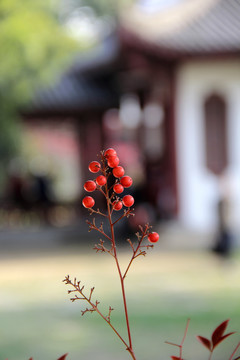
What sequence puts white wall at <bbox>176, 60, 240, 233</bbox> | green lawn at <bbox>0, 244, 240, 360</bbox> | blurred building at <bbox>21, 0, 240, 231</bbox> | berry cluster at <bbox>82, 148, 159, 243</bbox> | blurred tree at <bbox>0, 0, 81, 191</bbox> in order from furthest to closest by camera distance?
white wall at <bbox>176, 60, 240, 233</bbox>, blurred building at <bbox>21, 0, 240, 231</bbox>, blurred tree at <bbox>0, 0, 81, 191</bbox>, green lawn at <bbox>0, 244, 240, 360</bbox>, berry cluster at <bbox>82, 148, 159, 243</bbox>

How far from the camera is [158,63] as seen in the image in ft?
26.3

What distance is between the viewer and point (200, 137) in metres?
7.88

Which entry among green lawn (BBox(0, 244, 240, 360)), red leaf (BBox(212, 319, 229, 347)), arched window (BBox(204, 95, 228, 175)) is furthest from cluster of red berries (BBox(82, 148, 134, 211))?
arched window (BBox(204, 95, 228, 175))

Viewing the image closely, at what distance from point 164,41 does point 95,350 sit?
176 inches

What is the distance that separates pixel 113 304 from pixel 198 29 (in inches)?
157

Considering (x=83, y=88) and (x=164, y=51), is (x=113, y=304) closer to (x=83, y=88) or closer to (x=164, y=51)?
(x=164, y=51)

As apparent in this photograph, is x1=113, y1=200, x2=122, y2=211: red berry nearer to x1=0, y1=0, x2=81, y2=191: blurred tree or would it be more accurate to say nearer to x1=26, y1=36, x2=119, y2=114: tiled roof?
x1=0, y1=0, x2=81, y2=191: blurred tree

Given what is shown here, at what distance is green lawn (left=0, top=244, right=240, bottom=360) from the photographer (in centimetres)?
414

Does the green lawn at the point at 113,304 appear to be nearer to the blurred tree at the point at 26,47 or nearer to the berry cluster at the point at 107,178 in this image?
the blurred tree at the point at 26,47

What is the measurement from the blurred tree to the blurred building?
1.38m

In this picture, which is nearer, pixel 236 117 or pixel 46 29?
pixel 46 29

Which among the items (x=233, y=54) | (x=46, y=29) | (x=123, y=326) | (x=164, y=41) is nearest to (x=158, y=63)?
(x=164, y=41)

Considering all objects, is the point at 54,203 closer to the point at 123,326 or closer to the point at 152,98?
the point at 152,98

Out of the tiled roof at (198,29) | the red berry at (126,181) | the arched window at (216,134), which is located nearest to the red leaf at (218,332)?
the red berry at (126,181)
